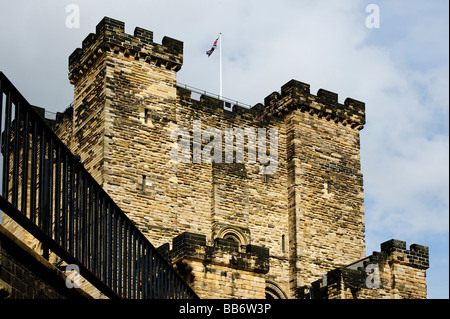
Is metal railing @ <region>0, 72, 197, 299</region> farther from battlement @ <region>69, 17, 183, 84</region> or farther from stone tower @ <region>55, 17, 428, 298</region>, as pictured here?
battlement @ <region>69, 17, 183, 84</region>

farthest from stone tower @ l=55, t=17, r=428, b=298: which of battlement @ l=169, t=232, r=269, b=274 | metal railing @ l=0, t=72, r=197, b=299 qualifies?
metal railing @ l=0, t=72, r=197, b=299

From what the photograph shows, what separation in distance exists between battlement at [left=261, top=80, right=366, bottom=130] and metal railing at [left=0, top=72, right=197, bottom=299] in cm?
2067

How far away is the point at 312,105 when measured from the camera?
107 feet

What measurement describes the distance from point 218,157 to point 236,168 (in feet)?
2.70

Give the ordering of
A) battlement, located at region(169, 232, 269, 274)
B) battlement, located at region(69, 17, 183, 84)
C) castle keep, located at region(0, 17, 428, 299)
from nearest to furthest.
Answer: battlement, located at region(169, 232, 269, 274) < castle keep, located at region(0, 17, 428, 299) < battlement, located at region(69, 17, 183, 84)

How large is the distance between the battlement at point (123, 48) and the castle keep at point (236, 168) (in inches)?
1.5

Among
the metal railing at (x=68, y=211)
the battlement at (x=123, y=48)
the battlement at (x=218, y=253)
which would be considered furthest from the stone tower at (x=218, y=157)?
the metal railing at (x=68, y=211)

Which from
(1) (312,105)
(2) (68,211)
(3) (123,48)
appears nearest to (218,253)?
(3) (123,48)

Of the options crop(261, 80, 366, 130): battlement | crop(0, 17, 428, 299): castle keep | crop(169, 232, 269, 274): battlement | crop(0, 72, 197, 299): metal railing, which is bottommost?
crop(0, 72, 197, 299): metal railing

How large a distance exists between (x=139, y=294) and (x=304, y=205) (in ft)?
67.0

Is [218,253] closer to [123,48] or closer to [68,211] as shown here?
[123,48]

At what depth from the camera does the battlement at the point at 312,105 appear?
32.6 meters

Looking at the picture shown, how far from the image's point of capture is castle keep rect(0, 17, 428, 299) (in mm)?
27375
